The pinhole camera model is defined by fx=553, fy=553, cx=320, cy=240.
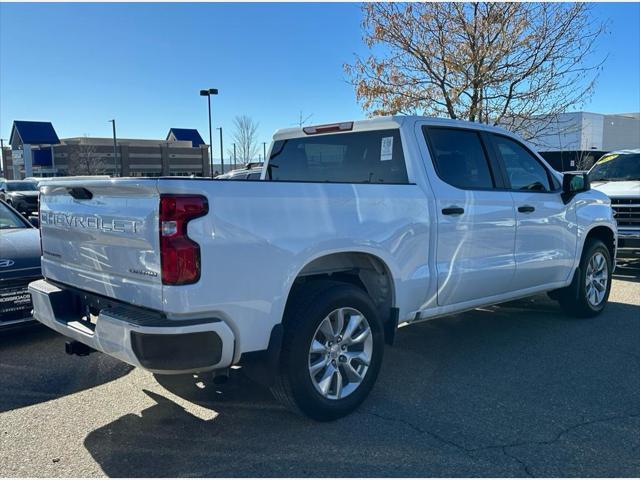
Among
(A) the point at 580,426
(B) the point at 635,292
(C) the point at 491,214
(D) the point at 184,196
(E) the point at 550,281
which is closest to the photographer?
(D) the point at 184,196

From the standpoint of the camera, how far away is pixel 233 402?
12.8 ft

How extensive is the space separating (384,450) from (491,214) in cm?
231

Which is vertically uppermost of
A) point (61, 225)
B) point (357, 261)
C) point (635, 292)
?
point (61, 225)

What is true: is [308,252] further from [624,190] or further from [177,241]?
[624,190]

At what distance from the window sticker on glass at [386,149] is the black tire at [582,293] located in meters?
2.81

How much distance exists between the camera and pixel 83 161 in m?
63.1

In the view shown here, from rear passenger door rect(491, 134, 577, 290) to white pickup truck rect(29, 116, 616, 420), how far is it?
20mm

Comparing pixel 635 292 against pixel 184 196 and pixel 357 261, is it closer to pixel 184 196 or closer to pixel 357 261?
pixel 357 261

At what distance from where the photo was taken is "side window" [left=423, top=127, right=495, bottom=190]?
4.45m

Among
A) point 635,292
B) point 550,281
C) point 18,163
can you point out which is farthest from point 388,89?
point 18,163

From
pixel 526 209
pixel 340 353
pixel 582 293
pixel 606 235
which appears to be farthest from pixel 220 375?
pixel 606 235

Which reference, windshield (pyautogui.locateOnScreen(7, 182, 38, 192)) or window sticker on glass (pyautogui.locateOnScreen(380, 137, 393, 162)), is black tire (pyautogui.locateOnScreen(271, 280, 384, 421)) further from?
windshield (pyautogui.locateOnScreen(7, 182, 38, 192))

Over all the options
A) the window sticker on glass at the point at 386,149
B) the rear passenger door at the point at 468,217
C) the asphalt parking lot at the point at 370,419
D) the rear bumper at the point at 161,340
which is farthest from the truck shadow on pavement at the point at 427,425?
the window sticker on glass at the point at 386,149

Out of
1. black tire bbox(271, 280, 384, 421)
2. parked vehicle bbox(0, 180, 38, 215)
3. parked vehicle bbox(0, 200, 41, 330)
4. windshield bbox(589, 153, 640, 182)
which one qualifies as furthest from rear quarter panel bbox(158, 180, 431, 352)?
parked vehicle bbox(0, 180, 38, 215)
